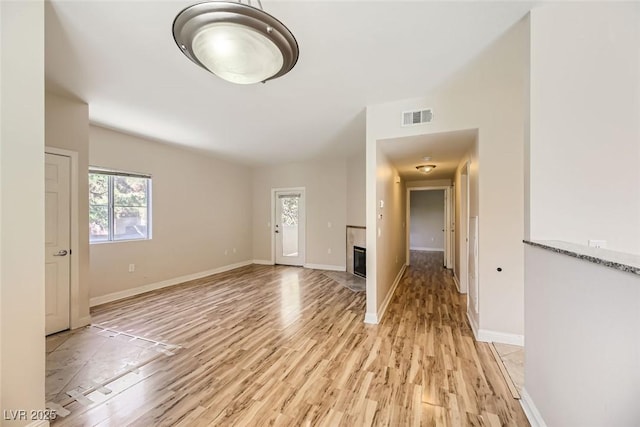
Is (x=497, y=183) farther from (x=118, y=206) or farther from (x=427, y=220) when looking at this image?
(x=427, y=220)

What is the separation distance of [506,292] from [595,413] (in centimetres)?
178

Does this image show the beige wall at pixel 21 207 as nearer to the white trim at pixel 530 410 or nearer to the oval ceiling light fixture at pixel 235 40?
the oval ceiling light fixture at pixel 235 40

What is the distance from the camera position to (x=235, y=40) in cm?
144

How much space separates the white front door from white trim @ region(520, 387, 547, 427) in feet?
14.3

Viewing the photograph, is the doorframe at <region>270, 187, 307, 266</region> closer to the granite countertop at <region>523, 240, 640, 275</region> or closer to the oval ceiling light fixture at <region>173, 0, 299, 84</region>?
the oval ceiling light fixture at <region>173, 0, 299, 84</region>

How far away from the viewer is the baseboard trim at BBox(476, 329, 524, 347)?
101 inches

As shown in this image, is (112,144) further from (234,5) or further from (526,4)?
(526,4)

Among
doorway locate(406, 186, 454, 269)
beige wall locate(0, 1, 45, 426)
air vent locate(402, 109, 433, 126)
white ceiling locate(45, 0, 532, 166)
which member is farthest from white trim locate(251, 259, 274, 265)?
doorway locate(406, 186, 454, 269)

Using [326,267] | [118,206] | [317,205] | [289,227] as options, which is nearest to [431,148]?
[317,205]

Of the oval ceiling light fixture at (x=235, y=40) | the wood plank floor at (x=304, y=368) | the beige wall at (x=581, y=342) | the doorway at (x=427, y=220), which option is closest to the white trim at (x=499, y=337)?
the wood plank floor at (x=304, y=368)

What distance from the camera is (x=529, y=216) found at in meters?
1.70

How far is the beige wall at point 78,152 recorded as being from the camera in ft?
9.39

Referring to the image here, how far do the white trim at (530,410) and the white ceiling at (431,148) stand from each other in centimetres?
232

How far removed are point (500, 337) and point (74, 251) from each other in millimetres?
4770
